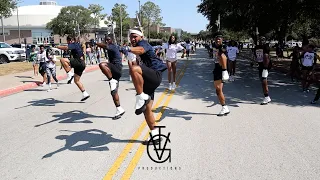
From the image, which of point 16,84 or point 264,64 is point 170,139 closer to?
point 264,64

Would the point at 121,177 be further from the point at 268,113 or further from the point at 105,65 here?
the point at 268,113

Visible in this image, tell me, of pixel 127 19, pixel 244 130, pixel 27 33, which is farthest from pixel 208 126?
pixel 27 33

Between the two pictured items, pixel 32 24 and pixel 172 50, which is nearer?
pixel 172 50

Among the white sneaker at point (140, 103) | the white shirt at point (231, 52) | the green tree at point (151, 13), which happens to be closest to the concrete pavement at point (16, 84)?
the white shirt at point (231, 52)

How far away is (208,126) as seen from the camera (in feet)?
22.5

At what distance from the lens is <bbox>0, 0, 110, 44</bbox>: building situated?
13050 centimetres

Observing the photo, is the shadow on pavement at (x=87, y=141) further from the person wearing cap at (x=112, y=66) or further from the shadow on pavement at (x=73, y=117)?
the person wearing cap at (x=112, y=66)

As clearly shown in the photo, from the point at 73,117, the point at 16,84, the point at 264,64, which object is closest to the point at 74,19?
the point at 16,84

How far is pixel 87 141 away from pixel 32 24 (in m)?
148

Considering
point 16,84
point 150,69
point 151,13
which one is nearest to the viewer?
point 150,69

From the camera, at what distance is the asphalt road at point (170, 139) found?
4531mm

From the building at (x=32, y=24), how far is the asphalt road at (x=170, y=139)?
116348 millimetres

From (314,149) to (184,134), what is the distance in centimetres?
225

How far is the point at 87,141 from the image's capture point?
5855 millimetres
